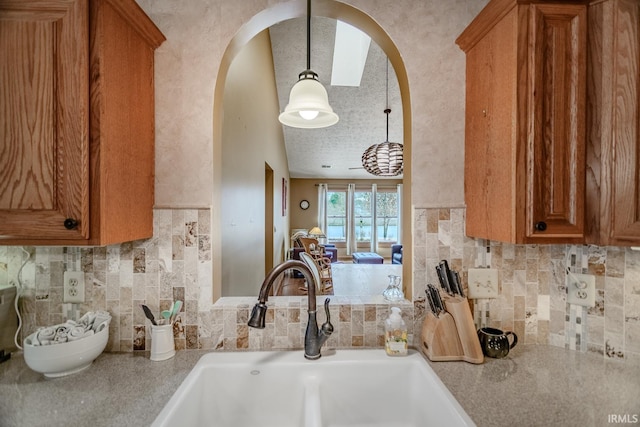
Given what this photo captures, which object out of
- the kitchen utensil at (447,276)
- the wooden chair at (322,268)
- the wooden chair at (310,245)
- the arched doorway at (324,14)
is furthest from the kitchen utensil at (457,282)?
the wooden chair at (310,245)

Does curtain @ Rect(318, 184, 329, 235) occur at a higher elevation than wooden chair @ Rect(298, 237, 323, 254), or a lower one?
higher

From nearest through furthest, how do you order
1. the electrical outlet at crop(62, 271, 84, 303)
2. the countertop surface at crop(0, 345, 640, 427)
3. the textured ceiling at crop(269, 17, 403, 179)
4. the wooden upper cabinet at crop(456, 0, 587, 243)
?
the countertop surface at crop(0, 345, 640, 427), the wooden upper cabinet at crop(456, 0, 587, 243), the electrical outlet at crop(62, 271, 84, 303), the textured ceiling at crop(269, 17, 403, 179)

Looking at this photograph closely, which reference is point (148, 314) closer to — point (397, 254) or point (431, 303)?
point (431, 303)

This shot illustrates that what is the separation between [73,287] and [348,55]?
3.99 meters

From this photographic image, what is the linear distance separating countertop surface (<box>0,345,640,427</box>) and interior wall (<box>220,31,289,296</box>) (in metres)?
0.72

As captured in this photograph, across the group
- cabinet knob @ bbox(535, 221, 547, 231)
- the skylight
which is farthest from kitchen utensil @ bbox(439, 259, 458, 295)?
the skylight

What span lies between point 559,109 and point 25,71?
1567 mm

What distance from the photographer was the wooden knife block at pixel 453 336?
1.05m

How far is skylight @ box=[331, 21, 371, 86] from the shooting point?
11.1 ft

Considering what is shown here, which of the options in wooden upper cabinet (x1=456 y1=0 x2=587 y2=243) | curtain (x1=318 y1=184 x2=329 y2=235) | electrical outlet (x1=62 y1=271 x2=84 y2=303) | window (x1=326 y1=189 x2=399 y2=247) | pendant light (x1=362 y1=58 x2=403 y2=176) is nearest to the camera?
wooden upper cabinet (x1=456 y1=0 x2=587 y2=243)

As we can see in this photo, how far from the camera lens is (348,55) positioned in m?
3.99

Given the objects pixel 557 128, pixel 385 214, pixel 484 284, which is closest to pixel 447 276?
pixel 484 284

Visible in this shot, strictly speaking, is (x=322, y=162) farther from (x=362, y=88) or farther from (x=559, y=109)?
(x=559, y=109)

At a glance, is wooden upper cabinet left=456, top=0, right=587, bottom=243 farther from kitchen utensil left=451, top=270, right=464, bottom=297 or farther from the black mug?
the black mug
